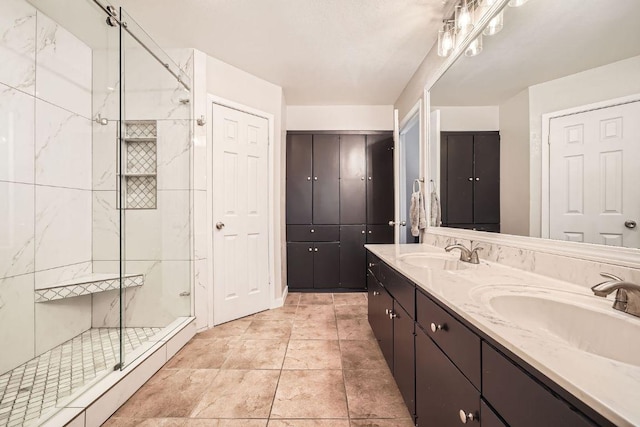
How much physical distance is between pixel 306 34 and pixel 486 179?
5.73ft

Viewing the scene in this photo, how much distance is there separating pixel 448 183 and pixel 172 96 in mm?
2447

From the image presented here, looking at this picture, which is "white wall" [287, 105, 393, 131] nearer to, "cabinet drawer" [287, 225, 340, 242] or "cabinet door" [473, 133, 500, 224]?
"cabinet drawer" [287, 225, 340, 242]

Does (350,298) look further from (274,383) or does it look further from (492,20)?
(492,20)

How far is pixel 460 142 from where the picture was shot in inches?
64.6

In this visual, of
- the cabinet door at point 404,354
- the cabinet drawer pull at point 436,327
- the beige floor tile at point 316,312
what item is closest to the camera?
the cabinet drawer pull at point 436,327

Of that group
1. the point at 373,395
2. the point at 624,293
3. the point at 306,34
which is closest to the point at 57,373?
the point at 373,395

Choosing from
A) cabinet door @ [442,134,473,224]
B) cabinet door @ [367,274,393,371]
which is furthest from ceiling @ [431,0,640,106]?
cabinet door @ [367,274,393,371]

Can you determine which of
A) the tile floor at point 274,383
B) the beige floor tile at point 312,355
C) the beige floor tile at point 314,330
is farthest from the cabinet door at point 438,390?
the beige floor tile at point 314,330

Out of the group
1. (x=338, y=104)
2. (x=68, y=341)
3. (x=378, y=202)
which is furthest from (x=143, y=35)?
(x=378, y=202)

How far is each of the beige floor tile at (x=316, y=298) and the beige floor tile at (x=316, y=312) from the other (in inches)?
4.9

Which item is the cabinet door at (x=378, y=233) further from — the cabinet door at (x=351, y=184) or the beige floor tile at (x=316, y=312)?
the beige floor tile at (x=316, y=312)

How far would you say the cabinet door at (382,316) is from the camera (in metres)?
1.50

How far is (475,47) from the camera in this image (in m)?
1.47

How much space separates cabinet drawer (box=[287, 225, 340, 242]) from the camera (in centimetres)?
320
